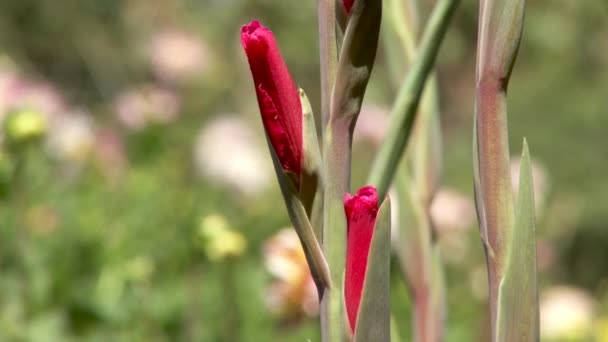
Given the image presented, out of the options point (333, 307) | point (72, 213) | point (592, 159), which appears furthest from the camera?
point (592, 159)

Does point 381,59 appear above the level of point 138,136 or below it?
above

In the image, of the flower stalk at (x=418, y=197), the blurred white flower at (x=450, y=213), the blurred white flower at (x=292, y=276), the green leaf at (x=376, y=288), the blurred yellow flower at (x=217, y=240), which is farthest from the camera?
the blurred white flower at (x=450, y=213)

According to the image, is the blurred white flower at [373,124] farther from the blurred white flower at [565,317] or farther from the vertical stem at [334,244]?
the vertical stem at [334,244]

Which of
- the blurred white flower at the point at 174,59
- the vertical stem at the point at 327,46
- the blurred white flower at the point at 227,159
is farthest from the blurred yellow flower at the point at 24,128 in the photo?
the blurred white flower at the point at 174,59

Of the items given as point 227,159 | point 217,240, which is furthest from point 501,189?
point 227,159

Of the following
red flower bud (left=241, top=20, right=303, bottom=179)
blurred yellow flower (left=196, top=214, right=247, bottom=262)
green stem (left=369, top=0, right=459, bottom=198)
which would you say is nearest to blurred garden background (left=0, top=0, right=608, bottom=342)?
blurred yellow flower (left=196, top=214, right=247, bottom=262)

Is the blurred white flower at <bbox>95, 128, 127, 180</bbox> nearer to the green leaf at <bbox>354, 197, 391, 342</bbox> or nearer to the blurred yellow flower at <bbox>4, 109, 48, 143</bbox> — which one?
the blurred yellow flower at <bbox>4, 109, 48, 143</bbox>

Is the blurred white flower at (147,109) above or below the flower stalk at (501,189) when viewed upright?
above

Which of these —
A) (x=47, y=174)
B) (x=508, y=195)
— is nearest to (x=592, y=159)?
(x=47, y=174)

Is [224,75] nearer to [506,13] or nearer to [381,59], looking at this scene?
[381,59]
